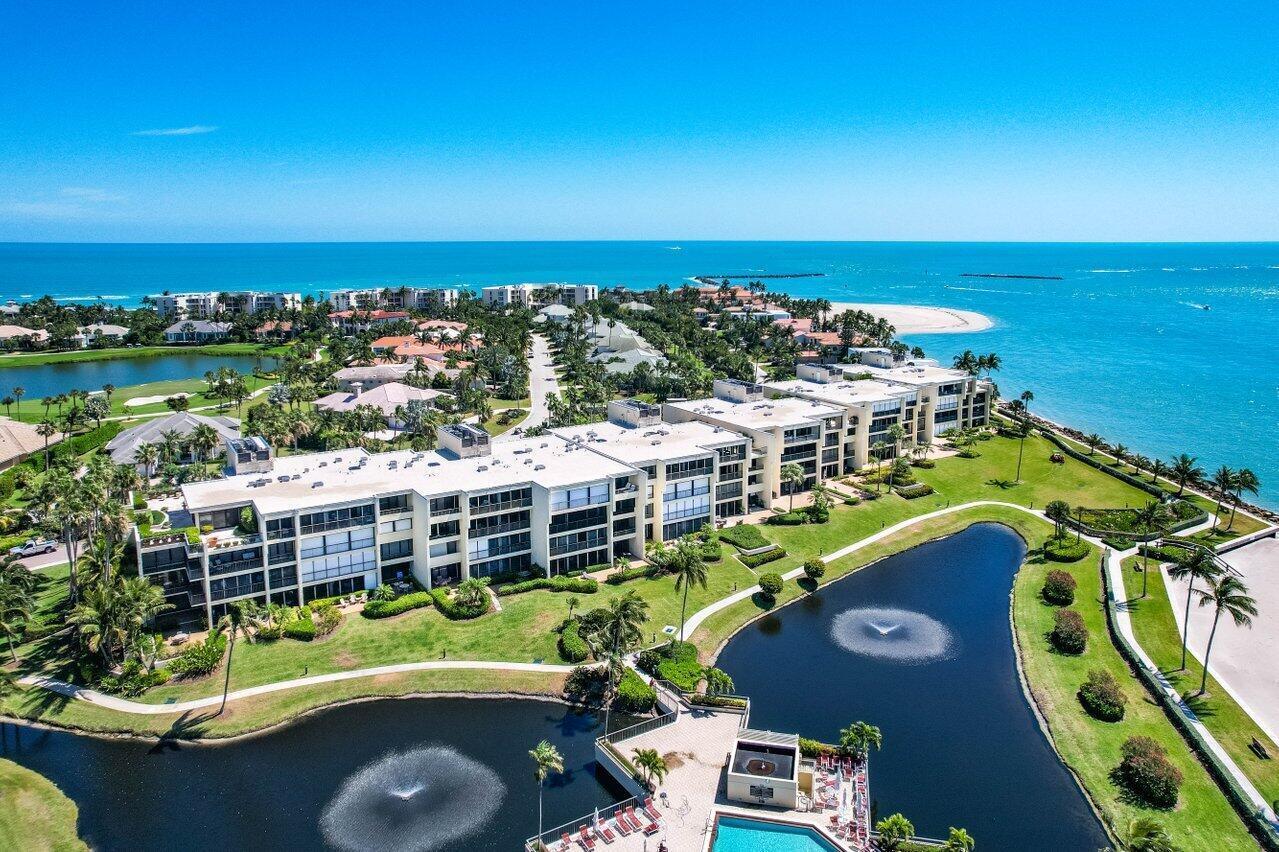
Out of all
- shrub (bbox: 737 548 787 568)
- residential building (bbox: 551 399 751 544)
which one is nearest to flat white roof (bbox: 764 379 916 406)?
residential building (bbox: 551 399 751 544)

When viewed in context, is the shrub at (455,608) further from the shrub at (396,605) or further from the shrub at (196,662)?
the shrub at (196,662)

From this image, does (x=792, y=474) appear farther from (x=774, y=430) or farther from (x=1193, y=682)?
(x=1193, y=682)

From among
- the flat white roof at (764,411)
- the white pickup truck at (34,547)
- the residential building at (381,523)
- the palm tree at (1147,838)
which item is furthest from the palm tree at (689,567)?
the white pickup truck at (34,547)

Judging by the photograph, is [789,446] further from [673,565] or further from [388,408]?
[388,408]

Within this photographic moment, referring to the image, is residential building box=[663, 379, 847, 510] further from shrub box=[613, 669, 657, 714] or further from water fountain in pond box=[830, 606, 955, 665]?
shrub box=[613, 669, 657, 714]

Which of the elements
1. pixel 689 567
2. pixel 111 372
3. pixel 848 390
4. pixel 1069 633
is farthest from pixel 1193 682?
pixel 111 372

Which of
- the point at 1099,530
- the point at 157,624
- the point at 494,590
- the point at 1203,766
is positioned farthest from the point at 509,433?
the point at 1203,766

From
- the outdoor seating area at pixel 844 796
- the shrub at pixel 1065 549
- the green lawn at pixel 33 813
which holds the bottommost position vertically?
the green lawn at pixel 33 813
